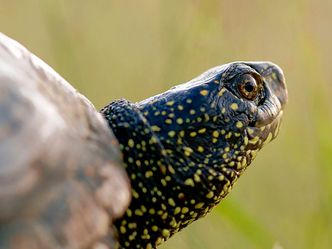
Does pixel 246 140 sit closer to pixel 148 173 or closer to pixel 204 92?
pixel 204 92

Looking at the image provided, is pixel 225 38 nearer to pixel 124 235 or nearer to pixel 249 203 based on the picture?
pixel 249 203

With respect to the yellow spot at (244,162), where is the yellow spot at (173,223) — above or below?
below

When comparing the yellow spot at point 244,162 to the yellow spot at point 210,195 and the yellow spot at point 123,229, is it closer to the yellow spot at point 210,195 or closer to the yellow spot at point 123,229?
the yellow spot at point 210,195

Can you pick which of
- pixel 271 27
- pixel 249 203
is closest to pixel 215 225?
pixel 249 203

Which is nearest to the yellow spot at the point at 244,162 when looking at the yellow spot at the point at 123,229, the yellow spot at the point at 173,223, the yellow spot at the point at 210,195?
the yellow spot at the point at 210,195

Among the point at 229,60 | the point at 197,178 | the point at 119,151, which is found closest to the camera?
the point at 119,151

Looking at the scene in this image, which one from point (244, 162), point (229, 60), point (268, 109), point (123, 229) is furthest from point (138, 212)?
point (229, 60)

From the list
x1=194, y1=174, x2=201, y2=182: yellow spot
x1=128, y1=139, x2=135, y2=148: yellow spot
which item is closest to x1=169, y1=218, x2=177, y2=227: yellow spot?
x1=194, y1=174, x2=201, y2=182: yellow spot
